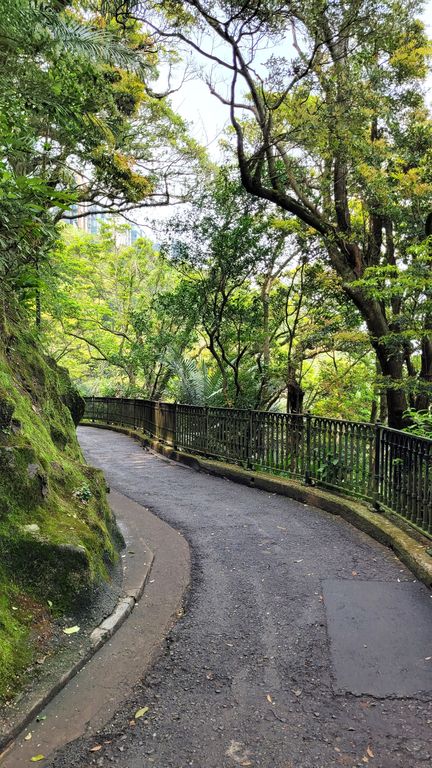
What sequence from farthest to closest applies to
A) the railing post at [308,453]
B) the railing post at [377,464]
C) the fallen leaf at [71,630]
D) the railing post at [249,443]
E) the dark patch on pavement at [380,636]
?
the railing post at [249,443] < the railing post at [308,453] < the railing post at [377,464] < the fallen leaf at [71,630] < the dark patch on pavement at [380,636]

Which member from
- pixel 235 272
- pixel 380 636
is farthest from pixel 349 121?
pixel 380 636

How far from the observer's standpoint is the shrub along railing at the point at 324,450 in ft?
17.2

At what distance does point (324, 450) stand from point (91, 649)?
16.2 feet

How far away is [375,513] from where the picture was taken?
6246 mm

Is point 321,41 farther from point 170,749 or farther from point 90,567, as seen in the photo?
point 170,749

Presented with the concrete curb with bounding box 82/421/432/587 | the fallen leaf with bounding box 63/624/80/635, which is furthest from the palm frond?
the concrete curb with bounding box 82/421/432/587

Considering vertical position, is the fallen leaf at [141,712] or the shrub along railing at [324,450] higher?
the shrub along railing at [324,450]

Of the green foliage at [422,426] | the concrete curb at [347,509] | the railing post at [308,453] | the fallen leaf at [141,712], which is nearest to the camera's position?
the fallen leaf at [141,712]

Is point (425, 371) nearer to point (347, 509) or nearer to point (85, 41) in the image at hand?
point (347, 509)

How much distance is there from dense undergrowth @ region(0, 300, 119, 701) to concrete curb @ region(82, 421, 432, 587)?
2.95 metres

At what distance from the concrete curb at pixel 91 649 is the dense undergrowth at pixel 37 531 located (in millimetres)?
171

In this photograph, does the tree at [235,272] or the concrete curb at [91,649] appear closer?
the concrete curb at [91,649]

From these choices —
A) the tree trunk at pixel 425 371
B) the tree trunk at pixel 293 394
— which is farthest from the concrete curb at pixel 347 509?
the tree trunk at pixel 425 371

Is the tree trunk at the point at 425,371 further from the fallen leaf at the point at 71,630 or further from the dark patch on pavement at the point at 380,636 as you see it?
the fallen leaf at the point at 71,630
